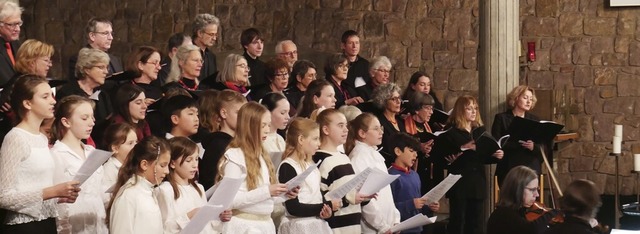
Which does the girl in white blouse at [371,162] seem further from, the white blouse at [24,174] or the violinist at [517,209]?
the white blouse at [24,174]

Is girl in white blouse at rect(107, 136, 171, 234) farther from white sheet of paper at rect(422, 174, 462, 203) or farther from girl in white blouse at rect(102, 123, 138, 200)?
white sheet of paper at rect(422, 174, 462, 203)

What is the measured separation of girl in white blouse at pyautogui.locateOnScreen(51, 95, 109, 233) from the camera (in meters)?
5.89

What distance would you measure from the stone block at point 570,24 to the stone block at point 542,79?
43 cm

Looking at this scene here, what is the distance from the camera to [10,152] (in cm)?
554

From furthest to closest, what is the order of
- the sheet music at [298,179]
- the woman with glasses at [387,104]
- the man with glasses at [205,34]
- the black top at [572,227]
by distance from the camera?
1. the man with glasses at [205,34]
2. the woman with glasses at [387,104]
3. the sheet music at [298,179]
4. the black top at [572,227]

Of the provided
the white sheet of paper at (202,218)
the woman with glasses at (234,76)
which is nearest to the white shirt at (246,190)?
the white sheet of paper at (202,218)

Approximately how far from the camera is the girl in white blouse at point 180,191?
585 cm

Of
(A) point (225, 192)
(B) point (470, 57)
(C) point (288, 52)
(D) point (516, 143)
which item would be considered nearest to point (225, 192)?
(A) point (225, 192)

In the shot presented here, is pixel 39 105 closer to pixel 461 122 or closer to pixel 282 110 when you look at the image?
pixel 282 110

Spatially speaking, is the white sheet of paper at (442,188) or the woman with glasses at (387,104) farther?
the woman with glasses at (387,104)

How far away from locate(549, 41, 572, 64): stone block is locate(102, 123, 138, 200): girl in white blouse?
7152mm

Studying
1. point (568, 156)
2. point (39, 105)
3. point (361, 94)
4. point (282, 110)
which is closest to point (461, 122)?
point (361, 94)

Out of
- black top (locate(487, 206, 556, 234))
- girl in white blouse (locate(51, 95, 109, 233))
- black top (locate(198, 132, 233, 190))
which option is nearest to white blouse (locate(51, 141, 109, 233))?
girl in white blouse (locate(51, 95, 109, 233))

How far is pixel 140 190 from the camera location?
5.64 m
